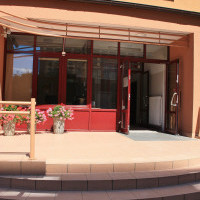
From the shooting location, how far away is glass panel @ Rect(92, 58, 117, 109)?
6.95 m

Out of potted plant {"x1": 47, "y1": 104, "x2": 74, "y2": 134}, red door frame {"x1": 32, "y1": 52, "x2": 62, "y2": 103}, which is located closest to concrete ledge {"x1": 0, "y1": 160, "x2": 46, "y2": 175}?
potted plant {"x1": 47, "y1": 104, "x2": 74, "y2": 134}

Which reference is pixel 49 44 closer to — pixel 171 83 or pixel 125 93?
pixel 125 93

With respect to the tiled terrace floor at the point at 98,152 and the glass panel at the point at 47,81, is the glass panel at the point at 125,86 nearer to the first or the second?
the glass panel at the point at 47,81

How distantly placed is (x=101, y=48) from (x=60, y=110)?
7.89 feet

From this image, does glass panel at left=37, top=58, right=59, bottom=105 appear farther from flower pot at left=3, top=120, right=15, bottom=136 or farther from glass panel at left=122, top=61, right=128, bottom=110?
glass panel at left=122, top=61, right=128, bottom=110

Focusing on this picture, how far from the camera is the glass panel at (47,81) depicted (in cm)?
668

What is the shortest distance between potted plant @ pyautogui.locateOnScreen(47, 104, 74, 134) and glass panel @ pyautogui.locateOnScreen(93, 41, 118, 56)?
2130 millimetres

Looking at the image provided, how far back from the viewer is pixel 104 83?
702cm

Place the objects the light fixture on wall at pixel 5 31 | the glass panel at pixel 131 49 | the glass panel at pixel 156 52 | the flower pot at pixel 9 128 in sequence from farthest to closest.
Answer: the glass panel at pixel 156 52 < the glass panel at pixel 131 49 < the light fixture on wall at pixel 5 31 < the flower pot at pixel 9 128

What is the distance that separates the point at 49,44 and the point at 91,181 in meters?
4.91

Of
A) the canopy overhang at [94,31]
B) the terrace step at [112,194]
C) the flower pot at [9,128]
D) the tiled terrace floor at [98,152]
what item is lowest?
the terrace step at [112,194]

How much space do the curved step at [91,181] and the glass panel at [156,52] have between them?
4870 millimetres

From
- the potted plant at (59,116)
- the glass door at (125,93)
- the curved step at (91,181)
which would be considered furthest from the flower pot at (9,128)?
the glass door at (125,93)

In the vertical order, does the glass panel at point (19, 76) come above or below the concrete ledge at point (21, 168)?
above
